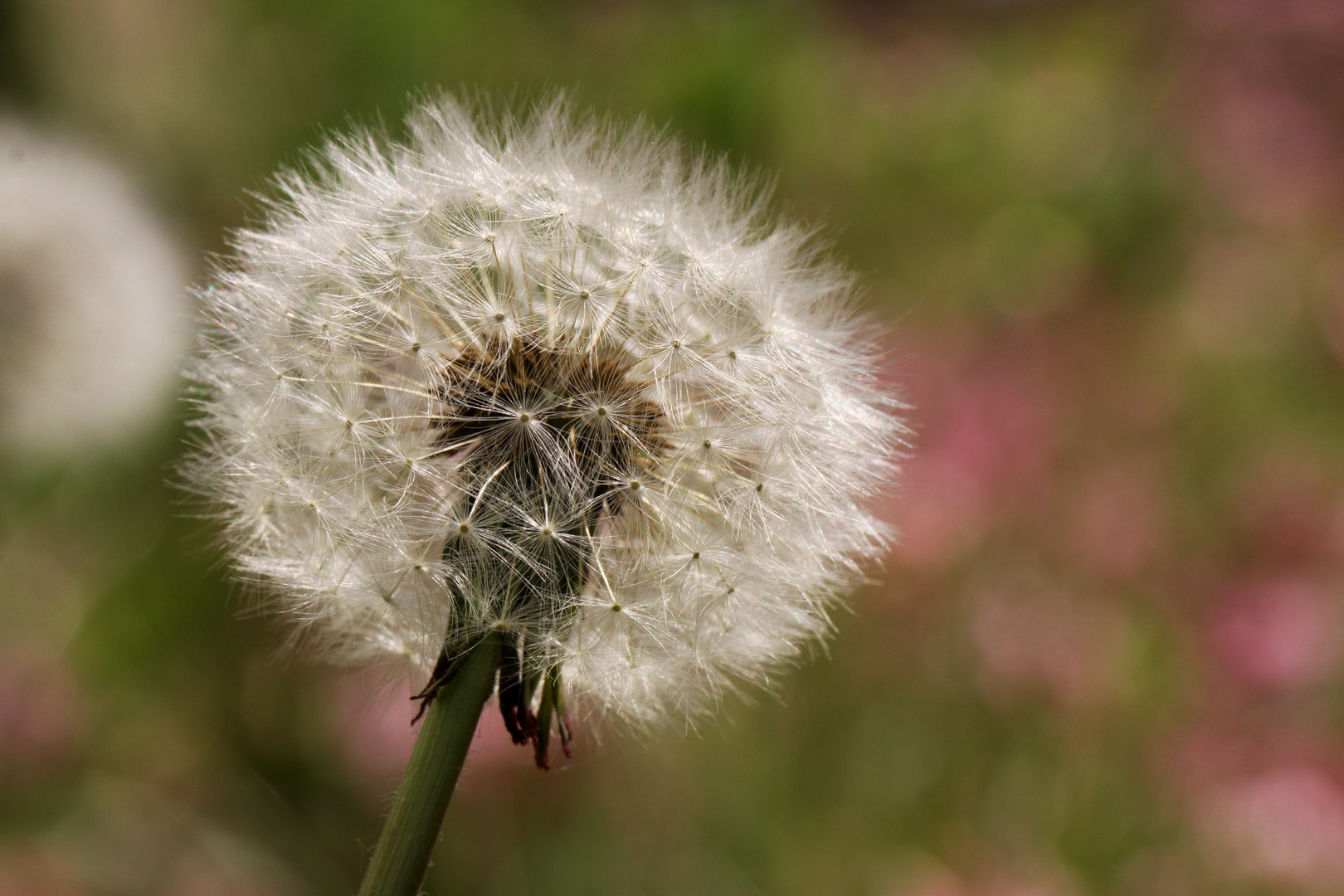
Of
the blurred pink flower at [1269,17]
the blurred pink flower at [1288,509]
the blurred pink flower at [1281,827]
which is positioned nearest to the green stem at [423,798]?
the blurred pink flower at [1281,827]

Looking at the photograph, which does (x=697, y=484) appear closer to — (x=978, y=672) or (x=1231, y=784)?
(x=978, y=672)

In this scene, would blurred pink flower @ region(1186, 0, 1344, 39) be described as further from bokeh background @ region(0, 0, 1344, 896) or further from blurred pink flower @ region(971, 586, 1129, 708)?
blurred pink flower @ region(971, 586, 1129, 708)

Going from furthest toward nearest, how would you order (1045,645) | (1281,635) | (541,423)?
(1281,635) < (1045,645) < (541,423)

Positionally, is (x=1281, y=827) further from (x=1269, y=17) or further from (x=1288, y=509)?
(x=1269, y=17)

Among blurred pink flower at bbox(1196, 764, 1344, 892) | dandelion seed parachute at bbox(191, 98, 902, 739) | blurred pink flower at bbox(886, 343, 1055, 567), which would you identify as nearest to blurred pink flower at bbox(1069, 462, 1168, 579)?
blurred pink flower at bbox(886, 343, 1055, 567)

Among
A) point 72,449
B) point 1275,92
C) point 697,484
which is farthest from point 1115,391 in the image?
point 72,449

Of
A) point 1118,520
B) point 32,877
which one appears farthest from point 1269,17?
point 32,877

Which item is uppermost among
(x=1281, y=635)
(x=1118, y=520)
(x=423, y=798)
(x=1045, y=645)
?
(x=1118, y=520)
